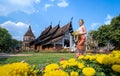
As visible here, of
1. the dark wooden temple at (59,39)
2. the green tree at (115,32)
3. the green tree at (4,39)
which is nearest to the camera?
the dark wooden temple at (59,39)

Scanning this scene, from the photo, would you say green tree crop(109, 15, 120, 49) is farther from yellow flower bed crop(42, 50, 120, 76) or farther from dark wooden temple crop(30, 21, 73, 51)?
yellow flower bed crop(42, 50, 120, 76)

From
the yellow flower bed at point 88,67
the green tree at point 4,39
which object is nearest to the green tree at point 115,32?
the green tree at point 4,39

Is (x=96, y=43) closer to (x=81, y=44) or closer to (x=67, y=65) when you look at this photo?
(x=81, y=44)

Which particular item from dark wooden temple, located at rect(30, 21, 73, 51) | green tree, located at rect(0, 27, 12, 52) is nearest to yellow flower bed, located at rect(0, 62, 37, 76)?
dark wooden temple, located at rect(30, 21, 73, 51)

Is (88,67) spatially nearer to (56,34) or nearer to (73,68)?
(73,68)

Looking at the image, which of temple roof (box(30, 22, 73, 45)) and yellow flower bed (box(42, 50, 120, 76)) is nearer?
yellow flower bed (box(42, 50, 120, 76))

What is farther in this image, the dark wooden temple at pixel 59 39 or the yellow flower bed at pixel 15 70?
the dark wooden temple at pixel 59 39

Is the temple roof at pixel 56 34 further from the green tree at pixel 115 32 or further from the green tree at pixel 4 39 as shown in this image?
the green tree at pixel 4 39

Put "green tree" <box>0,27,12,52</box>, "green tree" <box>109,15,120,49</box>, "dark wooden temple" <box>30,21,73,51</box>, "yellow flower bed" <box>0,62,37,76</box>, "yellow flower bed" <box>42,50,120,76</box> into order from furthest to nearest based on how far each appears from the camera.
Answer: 1. "green tree" <box>0,27,12,52</box>
2. "green tree" <box>109,15,120,49</box>
3. "dark wooden temple" <box>30,21,73,51</box>
4. "yellow flower bed" <box>42,50,120,76</box>
5. "yellow flower bed" <box>0,62,37,76</box>

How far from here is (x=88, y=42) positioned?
46.0 meters

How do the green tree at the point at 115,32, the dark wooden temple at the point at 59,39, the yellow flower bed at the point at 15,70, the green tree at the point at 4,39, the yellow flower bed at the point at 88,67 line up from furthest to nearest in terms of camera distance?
the green tree at the point at 4,39 < the green tree at the point at 115,32 < the dark wooden temple at the point at 59,39 < the yellow flower bed at the point at 88,67 < the yellow flower bed at the point at 15,70

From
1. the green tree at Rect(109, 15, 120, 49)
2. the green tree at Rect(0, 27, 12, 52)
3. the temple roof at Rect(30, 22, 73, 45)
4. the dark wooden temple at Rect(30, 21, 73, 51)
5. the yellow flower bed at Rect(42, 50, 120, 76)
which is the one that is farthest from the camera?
the green tree at Rect(0, 27, 12, 52)

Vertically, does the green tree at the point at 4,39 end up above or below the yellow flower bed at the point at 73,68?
above

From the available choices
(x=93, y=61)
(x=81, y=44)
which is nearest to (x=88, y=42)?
(x=81, y=44)
